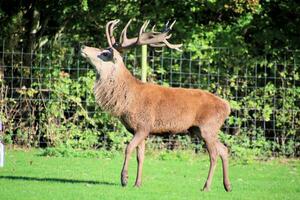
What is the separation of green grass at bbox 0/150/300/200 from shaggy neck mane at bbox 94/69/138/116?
1.11 meters

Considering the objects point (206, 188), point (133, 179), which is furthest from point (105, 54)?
point (206, 188)

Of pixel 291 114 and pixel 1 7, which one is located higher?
pixel 1 7

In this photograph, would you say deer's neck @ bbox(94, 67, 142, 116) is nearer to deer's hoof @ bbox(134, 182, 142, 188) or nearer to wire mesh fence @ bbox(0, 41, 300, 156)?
deer's hoof @ bbox(134, 182, 142, 188)

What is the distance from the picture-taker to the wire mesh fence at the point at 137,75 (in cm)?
1598

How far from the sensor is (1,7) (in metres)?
17.1

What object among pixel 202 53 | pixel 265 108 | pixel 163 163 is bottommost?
pixel 163 163

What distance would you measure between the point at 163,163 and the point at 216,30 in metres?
4.13

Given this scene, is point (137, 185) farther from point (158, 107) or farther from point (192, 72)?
point (192, 72)

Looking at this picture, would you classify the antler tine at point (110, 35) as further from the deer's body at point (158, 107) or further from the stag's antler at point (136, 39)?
the deer's body at point (158, 107)

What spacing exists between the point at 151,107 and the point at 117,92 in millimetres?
571

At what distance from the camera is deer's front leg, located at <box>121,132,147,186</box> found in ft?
33.4

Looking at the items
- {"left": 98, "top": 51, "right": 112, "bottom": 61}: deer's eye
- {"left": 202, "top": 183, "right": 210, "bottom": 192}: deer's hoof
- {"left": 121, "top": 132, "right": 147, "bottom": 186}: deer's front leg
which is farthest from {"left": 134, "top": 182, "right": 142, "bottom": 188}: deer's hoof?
{"left": 98, "top": 51, "right": 112, "bottom": 61}: deer's eye

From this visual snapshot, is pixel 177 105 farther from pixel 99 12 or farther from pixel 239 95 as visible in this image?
pixel 99 12

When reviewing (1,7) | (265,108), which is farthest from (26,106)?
(265,108)
